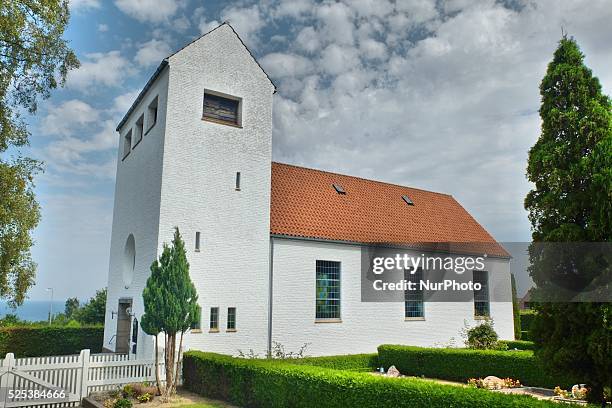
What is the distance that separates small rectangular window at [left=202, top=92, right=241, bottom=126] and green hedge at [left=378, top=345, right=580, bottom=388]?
11946 mm

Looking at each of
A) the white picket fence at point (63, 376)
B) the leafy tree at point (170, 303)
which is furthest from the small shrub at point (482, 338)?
the white picket fence at point (63, 376)

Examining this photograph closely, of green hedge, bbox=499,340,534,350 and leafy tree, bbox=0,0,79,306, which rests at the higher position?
leafy tree, bbox=0,0,79,306

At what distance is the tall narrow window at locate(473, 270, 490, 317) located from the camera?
2666cm

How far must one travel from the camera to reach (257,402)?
12016 millimetres

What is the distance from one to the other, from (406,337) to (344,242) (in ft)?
19.7

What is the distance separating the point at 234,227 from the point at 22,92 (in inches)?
344

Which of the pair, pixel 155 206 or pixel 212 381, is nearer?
pixel 212 381

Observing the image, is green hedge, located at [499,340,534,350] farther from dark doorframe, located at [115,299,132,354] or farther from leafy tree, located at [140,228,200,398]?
dark doorframe, located at [115,299,132,354]

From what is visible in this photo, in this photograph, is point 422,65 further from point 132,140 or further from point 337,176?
point 132,140

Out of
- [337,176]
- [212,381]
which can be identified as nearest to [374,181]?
[337,176]

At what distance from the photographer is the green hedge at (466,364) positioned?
52.3ft

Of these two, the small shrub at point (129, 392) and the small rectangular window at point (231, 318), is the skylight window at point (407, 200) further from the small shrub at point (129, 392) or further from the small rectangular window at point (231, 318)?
the small shrub at point (129, 392)

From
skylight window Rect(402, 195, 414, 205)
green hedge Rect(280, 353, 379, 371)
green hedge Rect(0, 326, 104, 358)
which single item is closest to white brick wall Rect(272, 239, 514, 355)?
green hedge Rect(280, 353, 379, 371)

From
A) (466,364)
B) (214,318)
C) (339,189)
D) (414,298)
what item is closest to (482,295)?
(414,298)
